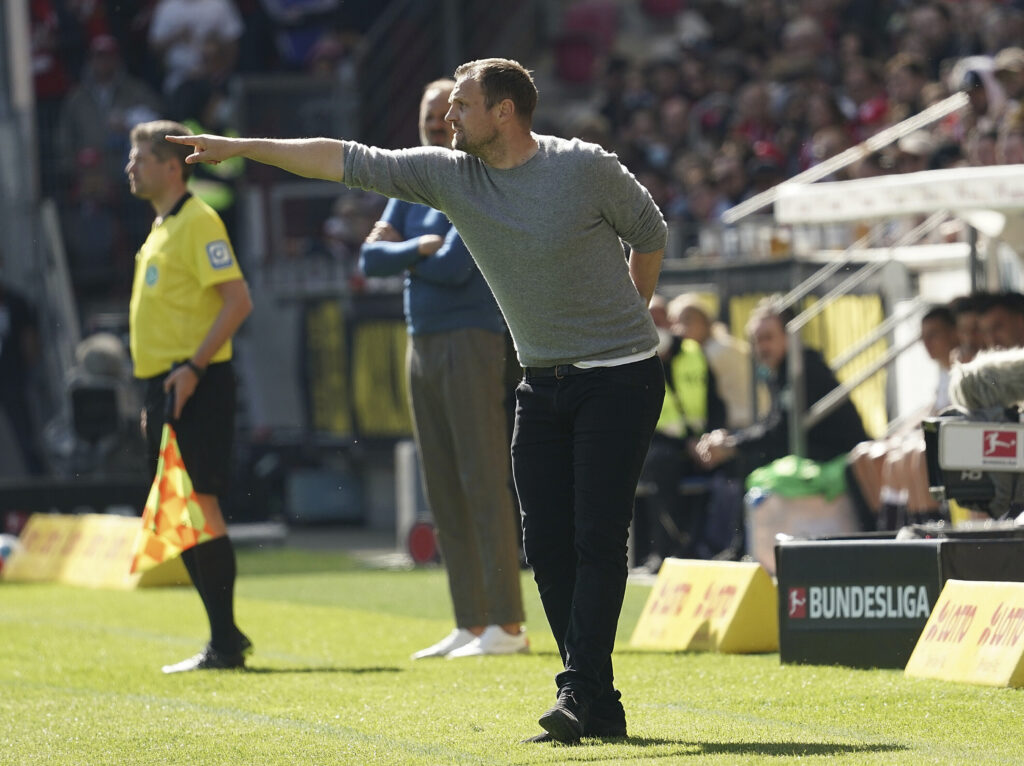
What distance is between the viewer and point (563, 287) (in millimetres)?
5742

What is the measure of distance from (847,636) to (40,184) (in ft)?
46.0

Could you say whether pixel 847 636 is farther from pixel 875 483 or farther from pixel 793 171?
pixel 793 171

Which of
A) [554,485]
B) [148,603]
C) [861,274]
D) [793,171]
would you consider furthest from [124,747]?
[793,171]

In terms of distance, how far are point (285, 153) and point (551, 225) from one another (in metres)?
0.74

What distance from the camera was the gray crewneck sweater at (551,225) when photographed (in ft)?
18.6

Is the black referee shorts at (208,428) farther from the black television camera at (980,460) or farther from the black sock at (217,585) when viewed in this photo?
the black television camera at (980,460)

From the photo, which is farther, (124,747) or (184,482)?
(184,482)

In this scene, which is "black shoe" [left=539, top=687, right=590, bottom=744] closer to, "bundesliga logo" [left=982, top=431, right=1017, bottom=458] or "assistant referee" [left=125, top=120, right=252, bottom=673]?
"bundesliga logo" [left=982, top=431, right=1017, bottom=458]

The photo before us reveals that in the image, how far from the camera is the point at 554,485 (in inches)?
235

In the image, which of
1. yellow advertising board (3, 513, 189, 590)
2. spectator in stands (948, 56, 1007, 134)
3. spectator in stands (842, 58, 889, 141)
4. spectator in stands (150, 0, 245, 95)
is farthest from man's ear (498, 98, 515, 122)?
spectator in stands (150, 0, 245, 95)

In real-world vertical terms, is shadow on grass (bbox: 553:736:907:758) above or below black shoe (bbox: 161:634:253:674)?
above

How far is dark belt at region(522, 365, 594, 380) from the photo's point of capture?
585 centimetres

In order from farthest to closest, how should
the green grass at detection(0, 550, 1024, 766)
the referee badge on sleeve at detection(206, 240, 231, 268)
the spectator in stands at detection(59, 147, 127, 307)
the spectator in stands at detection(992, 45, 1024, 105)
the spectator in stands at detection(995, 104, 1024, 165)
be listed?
the spectator in stands at detection(59, 147, 127, 307)
the spectator in stands at detection(992, 45, 1024, 105)
the spectator in stands at detection(995, 104, 1024, 165)
the referee badge on sleeve at detection(206, 240, 231, 268)
the green grass at detection(0, 550, 1024, 766)

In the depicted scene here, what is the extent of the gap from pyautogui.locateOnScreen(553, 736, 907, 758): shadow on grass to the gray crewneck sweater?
1.06m
